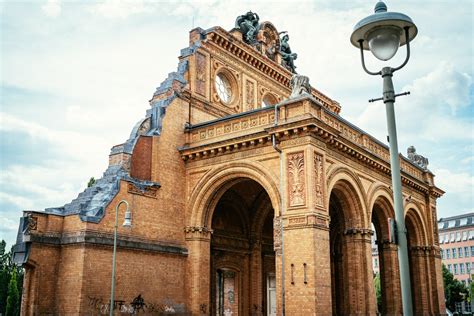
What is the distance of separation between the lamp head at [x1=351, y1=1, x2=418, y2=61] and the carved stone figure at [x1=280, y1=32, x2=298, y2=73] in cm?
2519

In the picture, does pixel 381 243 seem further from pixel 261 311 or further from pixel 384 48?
pixel 384 48

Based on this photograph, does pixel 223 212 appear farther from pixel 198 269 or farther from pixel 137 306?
pixel 137 306

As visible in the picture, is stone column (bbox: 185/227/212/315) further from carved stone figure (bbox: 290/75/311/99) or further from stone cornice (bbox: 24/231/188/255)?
carved stone figure (bbox: 290/75/311/99)

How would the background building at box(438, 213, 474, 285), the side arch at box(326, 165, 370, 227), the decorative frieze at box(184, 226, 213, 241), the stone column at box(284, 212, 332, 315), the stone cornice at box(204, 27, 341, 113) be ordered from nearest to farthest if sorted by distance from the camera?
1. the stone column at box(284, 212, 332, 315)
2. the side arch at box(326, 165, 370, 227)
3. the decorative frieze at box(184, 226, 213, 241)
4. the stone cornice at box(204, 27, 341, 113)
5. the background building at box(438, 213, 474, 285)

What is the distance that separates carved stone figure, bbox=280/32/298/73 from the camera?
1249 inches

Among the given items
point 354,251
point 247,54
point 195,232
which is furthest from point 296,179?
point 247,54

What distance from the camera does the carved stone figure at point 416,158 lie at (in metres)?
31.6

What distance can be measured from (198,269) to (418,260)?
48.0ft

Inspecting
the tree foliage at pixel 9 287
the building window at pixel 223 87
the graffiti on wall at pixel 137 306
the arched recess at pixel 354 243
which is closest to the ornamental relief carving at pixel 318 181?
the arched recess at pixel 354 243

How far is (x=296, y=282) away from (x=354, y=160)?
22.0 ft

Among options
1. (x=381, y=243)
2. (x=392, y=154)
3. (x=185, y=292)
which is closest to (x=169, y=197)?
(x=185, y=292)

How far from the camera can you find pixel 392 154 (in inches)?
260

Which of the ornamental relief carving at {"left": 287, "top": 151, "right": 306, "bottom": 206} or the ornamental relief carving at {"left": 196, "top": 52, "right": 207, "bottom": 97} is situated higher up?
the ornamental relief carving at {"left": 196, "top": 52, "right": 207, "bottom": 97}

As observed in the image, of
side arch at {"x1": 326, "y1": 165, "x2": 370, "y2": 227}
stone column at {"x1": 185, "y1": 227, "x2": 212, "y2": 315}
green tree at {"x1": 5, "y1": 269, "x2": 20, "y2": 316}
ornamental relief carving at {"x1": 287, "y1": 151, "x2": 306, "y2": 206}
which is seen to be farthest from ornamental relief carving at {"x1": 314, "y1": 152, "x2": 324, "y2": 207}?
green tree at {"x1": 5, "y1": 269, "x2": 20, "y2": 316}
